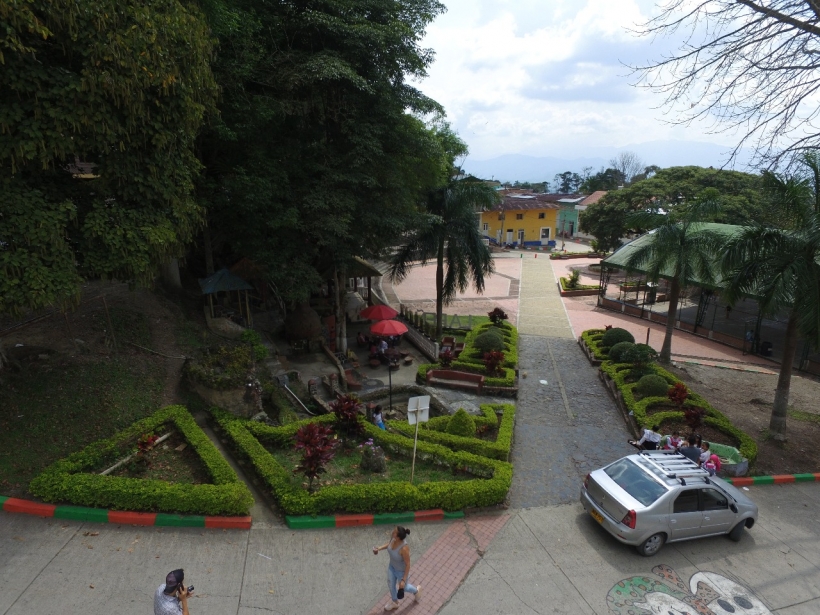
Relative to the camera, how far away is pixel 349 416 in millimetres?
11070

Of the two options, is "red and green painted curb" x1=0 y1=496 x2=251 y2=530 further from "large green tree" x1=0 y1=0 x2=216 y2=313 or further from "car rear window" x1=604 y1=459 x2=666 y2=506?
"car rear window" x1=604 y1=459 x2=666 y2=506

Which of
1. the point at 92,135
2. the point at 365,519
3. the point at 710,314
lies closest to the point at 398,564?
the point at 365,519

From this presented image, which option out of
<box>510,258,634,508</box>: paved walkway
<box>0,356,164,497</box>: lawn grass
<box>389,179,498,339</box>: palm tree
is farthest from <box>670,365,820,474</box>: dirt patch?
<box>0,356,164,497</box>: lawn grass

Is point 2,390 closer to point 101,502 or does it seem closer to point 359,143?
point 101,502

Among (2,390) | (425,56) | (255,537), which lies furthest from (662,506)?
(425,56)

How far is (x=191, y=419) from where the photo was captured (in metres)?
10.5

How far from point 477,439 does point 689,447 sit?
451 centimetres

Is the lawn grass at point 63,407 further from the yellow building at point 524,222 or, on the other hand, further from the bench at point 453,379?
the yellow building at point 524,222

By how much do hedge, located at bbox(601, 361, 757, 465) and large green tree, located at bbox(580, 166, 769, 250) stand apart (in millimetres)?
20134

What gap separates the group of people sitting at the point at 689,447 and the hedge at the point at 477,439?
9.94ft

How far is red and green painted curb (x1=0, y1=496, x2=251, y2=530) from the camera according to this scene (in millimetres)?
7922

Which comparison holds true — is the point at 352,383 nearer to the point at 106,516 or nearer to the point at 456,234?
the point at 456,234

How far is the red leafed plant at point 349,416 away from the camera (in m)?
11.1

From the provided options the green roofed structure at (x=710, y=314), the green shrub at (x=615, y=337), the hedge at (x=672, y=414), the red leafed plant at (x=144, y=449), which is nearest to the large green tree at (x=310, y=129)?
the red leafed plant at (x=144, y=449)
